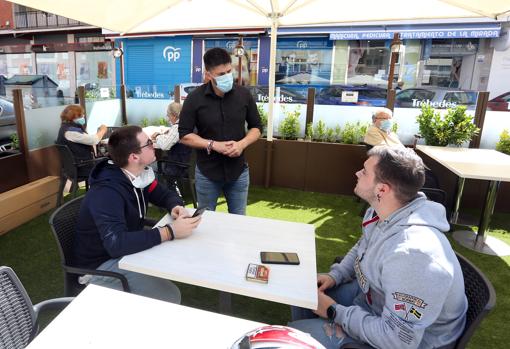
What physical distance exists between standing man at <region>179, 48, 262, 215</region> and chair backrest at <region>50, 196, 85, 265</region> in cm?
92

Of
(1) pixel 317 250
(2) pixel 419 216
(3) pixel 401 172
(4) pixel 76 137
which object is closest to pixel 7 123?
(4) pixel 76 137

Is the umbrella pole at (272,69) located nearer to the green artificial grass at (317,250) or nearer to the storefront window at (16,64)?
the green artificial grass at (317,250)

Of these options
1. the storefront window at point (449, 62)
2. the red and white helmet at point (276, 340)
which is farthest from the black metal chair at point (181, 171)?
the storefront window at point (449, 62)

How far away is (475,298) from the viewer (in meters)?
1.35

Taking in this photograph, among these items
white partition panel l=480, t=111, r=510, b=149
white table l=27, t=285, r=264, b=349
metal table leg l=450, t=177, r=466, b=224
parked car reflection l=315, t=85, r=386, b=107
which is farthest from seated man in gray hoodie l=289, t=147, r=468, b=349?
white partition panel l=480, t=111, r=510, b=149

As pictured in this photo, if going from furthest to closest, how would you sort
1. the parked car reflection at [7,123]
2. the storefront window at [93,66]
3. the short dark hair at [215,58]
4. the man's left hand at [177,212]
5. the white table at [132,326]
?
1. the storefront window at [93,66]
2. the parked car reflection at [7,123]
3. the short dark hair at [215,58]
4. the man's left hand at [177,212]
5. the white table at [132,326]

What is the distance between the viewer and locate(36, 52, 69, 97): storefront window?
16.0 meters

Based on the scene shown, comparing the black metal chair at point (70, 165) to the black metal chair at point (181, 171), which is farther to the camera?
the black metal chair at point (181, 171)

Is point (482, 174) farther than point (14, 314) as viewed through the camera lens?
Yes

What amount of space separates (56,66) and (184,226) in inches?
701

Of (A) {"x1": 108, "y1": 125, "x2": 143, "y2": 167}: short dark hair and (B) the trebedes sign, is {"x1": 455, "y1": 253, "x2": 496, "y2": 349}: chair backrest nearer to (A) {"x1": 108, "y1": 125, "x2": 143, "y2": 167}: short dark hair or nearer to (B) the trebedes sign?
(A) {"x1": 108, "y1": 125, "x2": 143, "y2": 167}: short dark hair

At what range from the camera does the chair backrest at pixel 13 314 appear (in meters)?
1.31

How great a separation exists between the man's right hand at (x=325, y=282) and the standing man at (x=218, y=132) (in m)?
1.02

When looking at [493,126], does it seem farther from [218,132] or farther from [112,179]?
[112,179]
